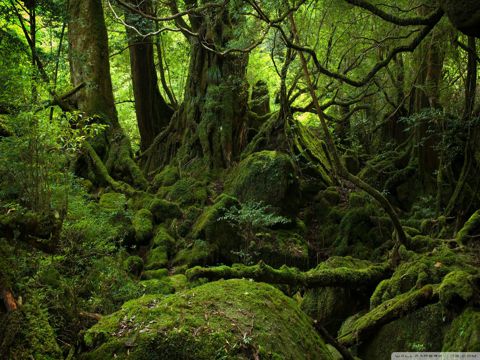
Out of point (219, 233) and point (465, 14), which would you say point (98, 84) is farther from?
point (465, 14)

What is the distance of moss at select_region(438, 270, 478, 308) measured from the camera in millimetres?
3885

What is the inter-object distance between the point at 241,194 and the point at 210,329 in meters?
7.27

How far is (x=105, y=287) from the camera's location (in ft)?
16.4

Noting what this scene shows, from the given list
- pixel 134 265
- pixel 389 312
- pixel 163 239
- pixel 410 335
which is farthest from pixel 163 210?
pixel 410 335

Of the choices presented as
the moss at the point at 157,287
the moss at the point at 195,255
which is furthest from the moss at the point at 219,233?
the moss at the point at 157,287

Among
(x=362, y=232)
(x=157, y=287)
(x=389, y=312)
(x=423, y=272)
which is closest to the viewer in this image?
(x=389, y=312)

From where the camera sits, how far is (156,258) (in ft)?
28.7

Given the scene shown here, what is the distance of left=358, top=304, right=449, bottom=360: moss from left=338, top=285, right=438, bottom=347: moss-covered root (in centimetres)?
6

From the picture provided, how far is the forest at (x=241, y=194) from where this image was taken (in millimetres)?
3320

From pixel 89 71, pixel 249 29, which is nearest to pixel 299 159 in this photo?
pixel 249 29

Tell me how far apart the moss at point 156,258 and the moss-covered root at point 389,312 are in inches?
172

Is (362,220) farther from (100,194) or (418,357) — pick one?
(100,194)

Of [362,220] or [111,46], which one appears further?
[111,46]

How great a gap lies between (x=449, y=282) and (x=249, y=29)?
7.14m
